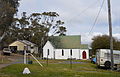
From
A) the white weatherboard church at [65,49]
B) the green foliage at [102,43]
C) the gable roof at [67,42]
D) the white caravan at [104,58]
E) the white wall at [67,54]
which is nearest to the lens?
the white caravan at [104,58]

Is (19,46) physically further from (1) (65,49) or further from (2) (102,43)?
(2) (102,43)

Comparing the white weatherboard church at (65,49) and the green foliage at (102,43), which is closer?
the green foliage at (102,43)

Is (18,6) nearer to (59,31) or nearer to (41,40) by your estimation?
(41,40)

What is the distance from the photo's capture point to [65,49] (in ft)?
201

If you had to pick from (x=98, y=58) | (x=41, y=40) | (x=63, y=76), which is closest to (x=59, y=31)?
(x=41, y=40)

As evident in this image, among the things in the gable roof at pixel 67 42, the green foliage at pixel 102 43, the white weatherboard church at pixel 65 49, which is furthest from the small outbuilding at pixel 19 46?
the green foliage at pixel 102 43

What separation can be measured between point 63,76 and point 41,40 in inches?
2226

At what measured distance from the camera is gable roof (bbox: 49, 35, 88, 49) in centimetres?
6188

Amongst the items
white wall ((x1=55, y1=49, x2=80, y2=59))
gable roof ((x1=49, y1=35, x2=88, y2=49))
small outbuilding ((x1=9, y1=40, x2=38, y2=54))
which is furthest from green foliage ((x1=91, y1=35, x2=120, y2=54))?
small outbuilding ((x1=9, y1=40, x2=38, y2=54))

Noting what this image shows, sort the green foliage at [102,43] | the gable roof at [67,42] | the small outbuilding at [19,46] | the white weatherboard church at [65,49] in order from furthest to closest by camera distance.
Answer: the small outbuilding at [19,46] → the gable roof at [67,42] → the white weatherboard church at [65,49] → the green foliage at [102,43]

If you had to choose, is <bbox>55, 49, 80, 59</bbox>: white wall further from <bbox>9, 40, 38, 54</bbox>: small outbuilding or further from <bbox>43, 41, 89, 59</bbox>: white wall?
<bbox>9, 40, 38, 54</bbox>: small outbuilding

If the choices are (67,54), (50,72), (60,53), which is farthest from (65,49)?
(50,72)

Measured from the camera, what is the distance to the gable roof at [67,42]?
203ft

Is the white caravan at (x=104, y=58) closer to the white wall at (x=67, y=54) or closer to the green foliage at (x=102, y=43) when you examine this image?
the green foliage at (x=102, y=43)
